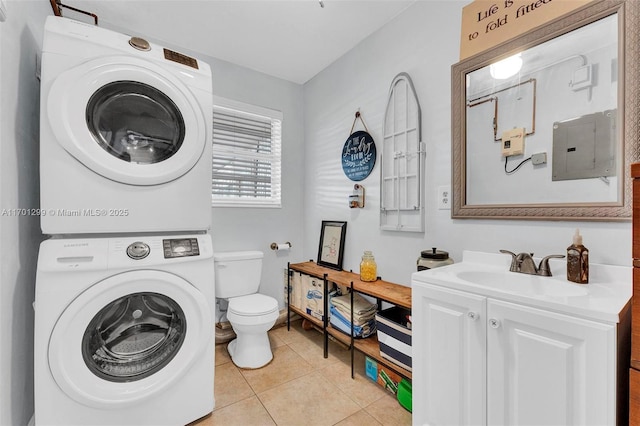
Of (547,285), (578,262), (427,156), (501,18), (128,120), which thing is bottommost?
(547,285)

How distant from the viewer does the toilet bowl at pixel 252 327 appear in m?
1.92

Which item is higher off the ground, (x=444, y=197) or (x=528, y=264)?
(x=444, y=197)

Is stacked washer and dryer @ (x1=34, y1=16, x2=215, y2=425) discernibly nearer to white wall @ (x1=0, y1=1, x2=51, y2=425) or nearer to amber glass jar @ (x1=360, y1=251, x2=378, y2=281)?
white wall @ (x1=0, y1=1, x2=51, y2=425)

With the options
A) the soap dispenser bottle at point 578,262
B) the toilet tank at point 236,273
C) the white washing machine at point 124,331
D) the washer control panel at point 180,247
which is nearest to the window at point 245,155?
the toilet tank at point 236,273

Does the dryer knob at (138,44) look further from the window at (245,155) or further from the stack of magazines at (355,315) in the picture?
the stack of magazines at (355,315)

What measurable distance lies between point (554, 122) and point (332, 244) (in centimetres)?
172

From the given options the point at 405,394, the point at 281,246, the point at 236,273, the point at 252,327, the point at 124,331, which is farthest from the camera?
the point at 281,246

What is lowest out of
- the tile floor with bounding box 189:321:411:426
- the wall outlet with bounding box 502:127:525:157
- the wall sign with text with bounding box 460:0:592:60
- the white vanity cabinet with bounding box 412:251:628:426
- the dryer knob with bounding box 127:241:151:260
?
the tile floor with bounding box 189:321:411:426

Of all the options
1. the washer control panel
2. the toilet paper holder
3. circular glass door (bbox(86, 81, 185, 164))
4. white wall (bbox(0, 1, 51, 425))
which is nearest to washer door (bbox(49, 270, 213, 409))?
the washer control panel

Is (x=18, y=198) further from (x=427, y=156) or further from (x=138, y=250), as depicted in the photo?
(x=427, y=156)

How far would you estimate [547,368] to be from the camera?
0.89m

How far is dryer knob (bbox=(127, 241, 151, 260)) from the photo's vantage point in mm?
1296

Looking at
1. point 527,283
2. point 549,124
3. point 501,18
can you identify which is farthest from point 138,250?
point 501,18

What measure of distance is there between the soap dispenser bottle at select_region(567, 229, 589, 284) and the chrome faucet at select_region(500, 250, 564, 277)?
2.6 inches
